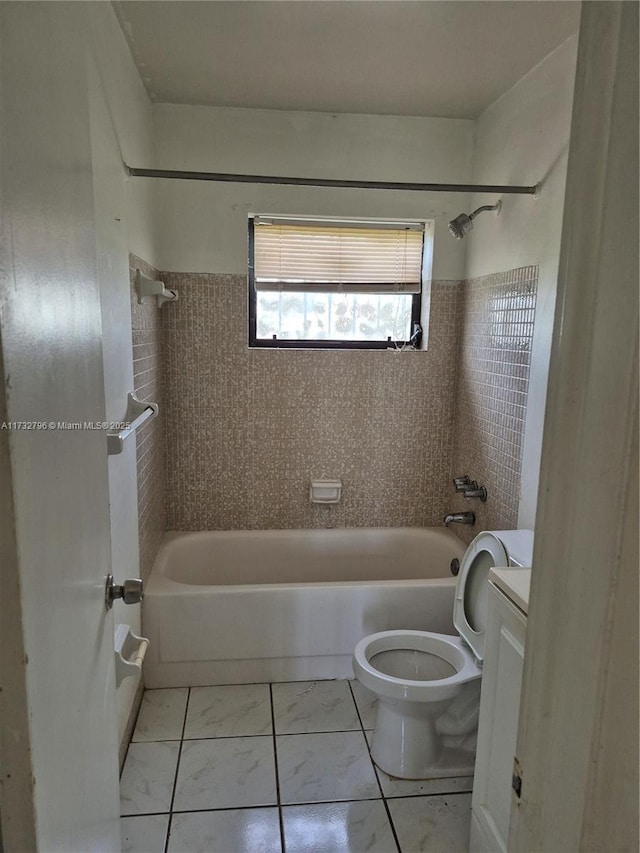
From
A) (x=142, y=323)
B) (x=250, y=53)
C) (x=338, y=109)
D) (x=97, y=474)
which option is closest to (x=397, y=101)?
(x=338, y=109)

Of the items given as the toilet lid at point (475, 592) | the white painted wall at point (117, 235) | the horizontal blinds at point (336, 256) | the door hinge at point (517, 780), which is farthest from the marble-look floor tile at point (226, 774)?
the horizontal blinds at point (336, 256)

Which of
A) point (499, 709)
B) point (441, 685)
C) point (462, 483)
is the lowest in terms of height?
point (441, 685)

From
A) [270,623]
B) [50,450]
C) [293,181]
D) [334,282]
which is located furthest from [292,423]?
[50,450]

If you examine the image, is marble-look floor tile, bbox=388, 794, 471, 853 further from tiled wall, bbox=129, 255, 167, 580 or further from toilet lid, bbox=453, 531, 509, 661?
tiled wall, bbox=129, 255, 167, 580

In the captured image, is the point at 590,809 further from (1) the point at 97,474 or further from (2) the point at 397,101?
(2) the point at 397,101

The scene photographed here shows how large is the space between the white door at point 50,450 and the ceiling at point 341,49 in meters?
1.12

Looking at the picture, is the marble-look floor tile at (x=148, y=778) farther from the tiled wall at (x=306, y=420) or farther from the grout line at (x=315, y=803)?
the tiled wall at (x=306, y=420)

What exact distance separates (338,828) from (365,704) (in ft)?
2.01

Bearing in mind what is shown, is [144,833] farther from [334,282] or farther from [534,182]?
[534,182]

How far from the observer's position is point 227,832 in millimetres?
1691

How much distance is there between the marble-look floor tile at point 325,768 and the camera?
6.07ft

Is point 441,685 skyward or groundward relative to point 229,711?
skyward

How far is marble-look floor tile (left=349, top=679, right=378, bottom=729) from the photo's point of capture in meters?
2.20

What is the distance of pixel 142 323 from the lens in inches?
90.6
